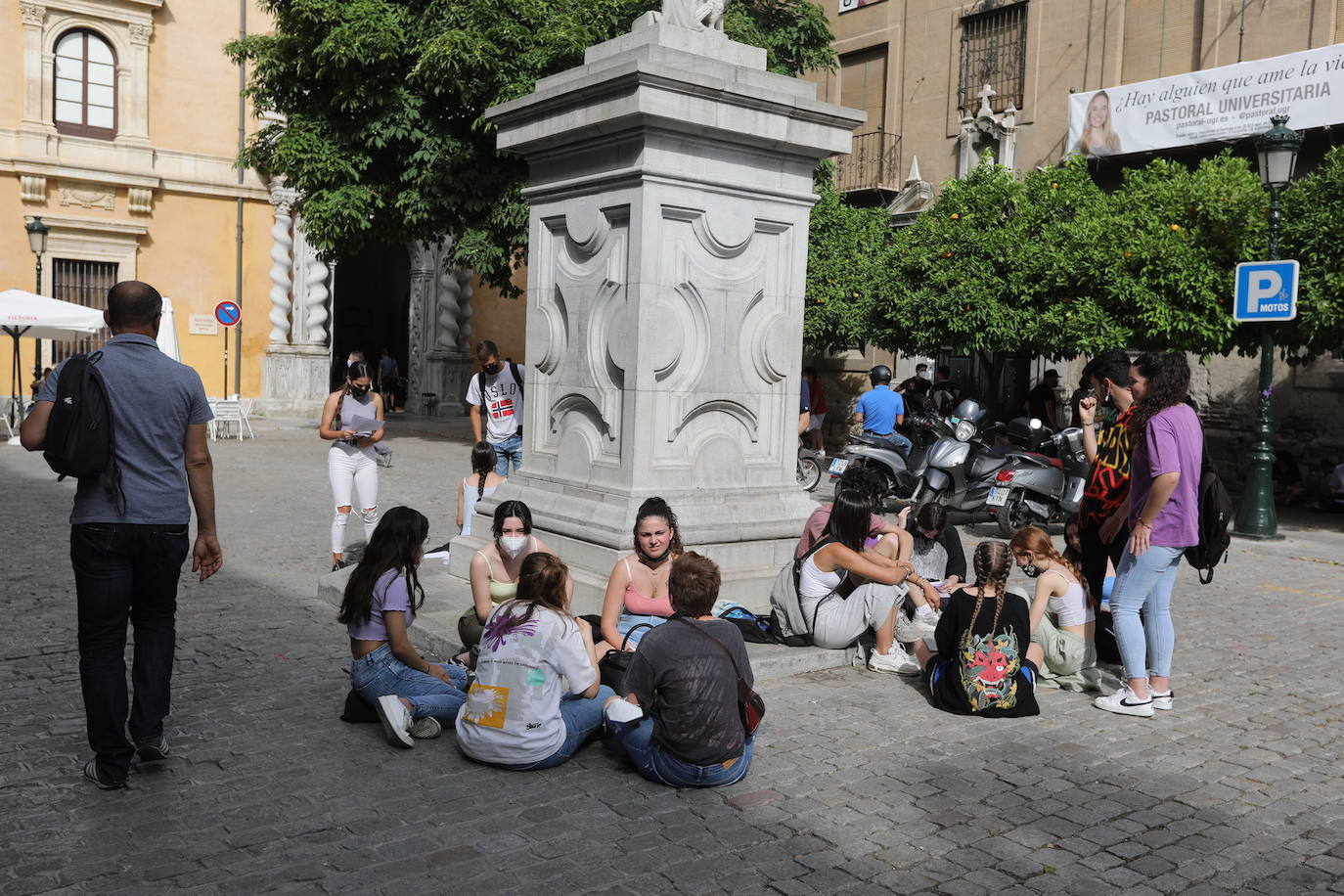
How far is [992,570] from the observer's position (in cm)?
518

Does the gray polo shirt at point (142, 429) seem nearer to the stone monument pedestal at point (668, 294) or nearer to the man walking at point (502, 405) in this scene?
the stone monument pedestal at point (668, 294)

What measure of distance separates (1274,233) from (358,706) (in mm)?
10842

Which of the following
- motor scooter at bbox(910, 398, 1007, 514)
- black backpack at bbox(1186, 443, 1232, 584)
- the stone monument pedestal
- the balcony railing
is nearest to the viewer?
black backpack at bbox(1186, 443, 1232, 584)

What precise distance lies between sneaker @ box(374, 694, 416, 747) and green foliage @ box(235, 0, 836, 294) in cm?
1211

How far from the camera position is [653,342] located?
6.32 meters

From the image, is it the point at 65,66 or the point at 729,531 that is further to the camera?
the point at 65,66

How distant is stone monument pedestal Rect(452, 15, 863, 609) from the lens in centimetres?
628

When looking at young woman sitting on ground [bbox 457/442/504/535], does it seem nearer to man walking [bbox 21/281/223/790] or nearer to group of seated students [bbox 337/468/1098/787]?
group of seated students [bbox 337/468/1098/787]

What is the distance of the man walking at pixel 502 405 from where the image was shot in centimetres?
997

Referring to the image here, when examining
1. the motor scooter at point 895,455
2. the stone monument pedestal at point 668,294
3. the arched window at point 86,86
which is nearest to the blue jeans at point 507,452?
the stone monument pedestal at point 668,294

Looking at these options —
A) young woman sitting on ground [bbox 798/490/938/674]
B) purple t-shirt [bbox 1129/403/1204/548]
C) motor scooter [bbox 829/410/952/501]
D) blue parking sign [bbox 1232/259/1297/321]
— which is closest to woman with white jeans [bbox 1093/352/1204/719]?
purple t-shirt [bbox 1129/403/1204/548]

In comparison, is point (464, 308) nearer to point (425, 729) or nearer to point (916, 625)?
point (916, 625)

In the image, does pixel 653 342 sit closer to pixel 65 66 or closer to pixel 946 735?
pixel 946 735

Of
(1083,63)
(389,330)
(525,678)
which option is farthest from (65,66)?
(525,678)
